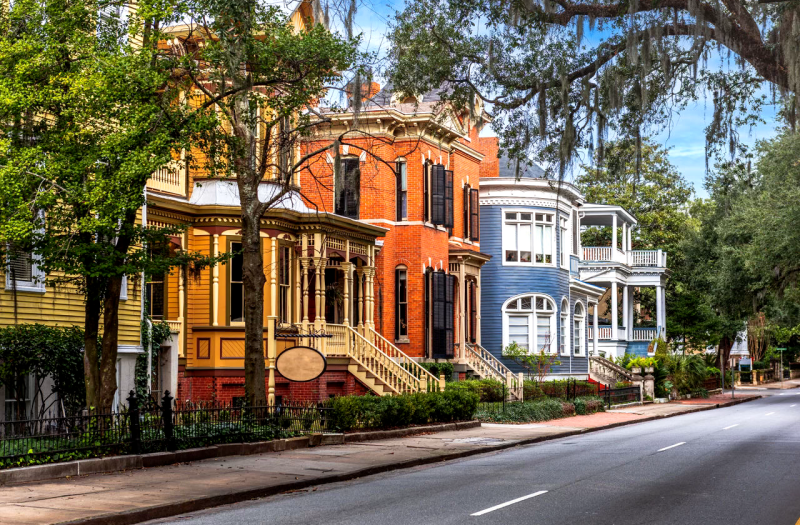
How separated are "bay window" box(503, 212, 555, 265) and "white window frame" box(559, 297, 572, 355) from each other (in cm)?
254

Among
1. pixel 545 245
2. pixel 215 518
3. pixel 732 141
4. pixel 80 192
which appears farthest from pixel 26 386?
pixel 545 245

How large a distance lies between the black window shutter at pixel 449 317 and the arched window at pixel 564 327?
29.8 ft

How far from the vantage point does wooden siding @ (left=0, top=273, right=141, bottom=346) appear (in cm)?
1869

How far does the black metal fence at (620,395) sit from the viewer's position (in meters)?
39.6

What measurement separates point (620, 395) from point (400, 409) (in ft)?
65.4

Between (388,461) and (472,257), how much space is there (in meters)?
21.2

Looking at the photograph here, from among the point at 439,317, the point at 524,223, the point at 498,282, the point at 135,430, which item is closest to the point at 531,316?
the point at 498,282

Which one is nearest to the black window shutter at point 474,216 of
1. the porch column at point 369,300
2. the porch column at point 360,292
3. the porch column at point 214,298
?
the porch column at point 360,292

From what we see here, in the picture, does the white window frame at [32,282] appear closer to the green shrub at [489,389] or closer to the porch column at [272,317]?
the porch column at [272,317]

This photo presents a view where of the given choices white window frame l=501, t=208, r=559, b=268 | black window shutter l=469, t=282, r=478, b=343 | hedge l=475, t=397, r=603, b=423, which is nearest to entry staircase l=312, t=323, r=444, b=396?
hedge l=475, t=397, r=603, b=423

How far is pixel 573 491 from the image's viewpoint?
13836 mm

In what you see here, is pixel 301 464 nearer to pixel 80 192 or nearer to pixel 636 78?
pixel 80 192

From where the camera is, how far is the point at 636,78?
1711cm

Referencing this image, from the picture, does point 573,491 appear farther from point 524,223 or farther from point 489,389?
point 524,223
